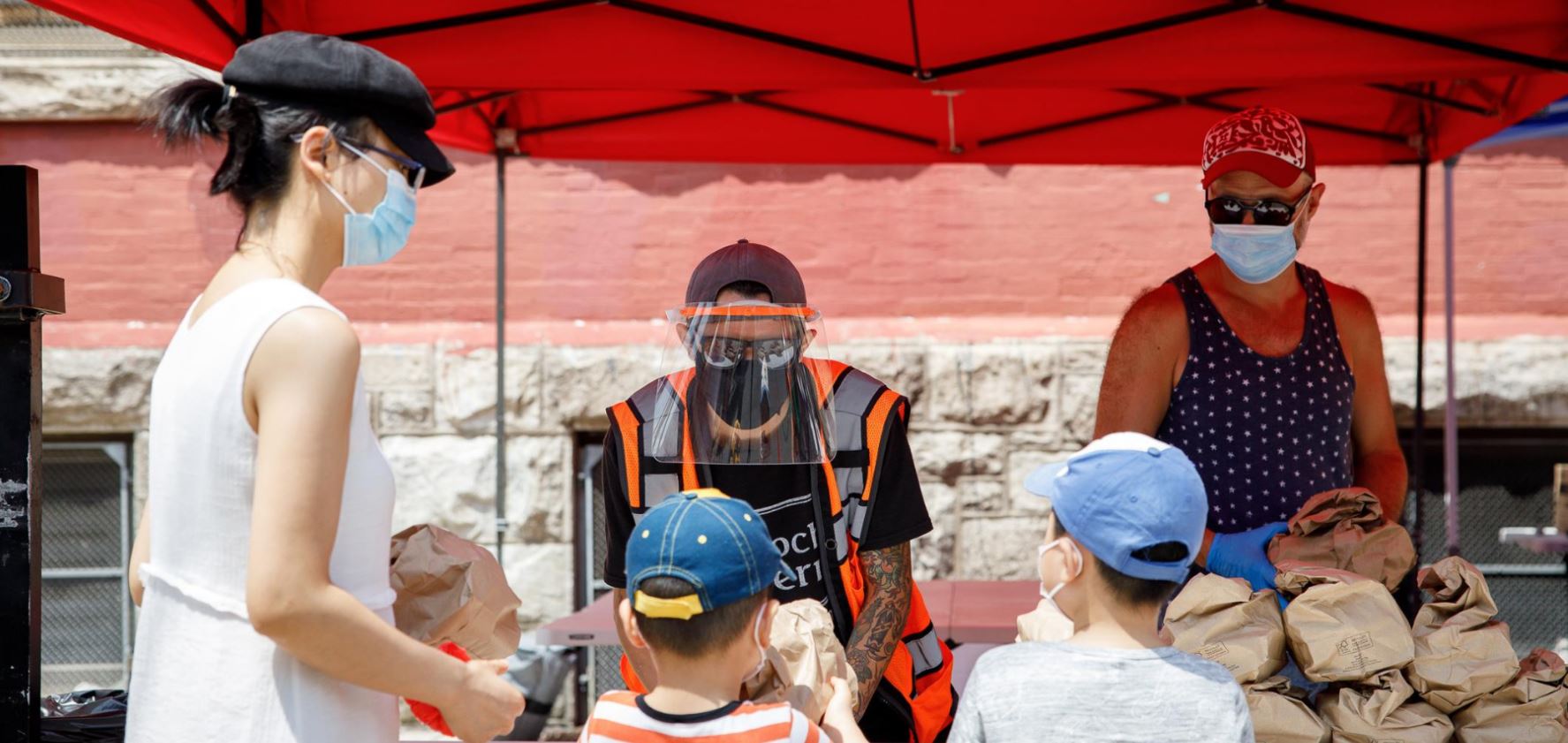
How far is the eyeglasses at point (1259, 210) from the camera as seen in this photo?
2.88 m

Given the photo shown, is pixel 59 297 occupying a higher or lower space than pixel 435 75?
lower

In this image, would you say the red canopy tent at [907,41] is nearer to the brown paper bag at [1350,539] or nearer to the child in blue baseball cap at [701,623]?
the brown paper bag at [1350,539]

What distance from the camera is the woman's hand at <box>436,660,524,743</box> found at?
1643 mm

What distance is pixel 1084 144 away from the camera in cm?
500

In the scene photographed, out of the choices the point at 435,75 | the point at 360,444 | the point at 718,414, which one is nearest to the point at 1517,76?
the point at 718,414

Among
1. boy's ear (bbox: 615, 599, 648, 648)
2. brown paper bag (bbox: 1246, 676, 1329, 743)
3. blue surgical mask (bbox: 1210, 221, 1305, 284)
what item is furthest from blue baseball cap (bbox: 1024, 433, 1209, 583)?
blue surgical mask (bbox: 1210, 221, 1305, 284)

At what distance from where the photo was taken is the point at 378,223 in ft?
5.59

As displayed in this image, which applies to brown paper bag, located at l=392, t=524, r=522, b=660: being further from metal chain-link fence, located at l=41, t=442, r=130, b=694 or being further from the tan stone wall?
metal chain-link fence, located at l=41, t=442, r=130, b=694

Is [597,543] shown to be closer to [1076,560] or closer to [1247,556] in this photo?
[1247,556]

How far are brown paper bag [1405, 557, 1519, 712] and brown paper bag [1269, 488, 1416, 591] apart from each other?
0.26 feet

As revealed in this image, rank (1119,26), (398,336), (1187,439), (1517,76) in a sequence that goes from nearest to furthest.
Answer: (1187,439) < (1119,26) < (1517,76) < (398,336)

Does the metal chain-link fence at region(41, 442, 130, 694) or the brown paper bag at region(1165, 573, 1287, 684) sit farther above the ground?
the brown paper bag at region(1165, 573, 1287, 684)

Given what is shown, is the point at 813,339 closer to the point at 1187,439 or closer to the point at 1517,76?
the point at 1187,439

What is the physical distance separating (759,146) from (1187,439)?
8.02ft
